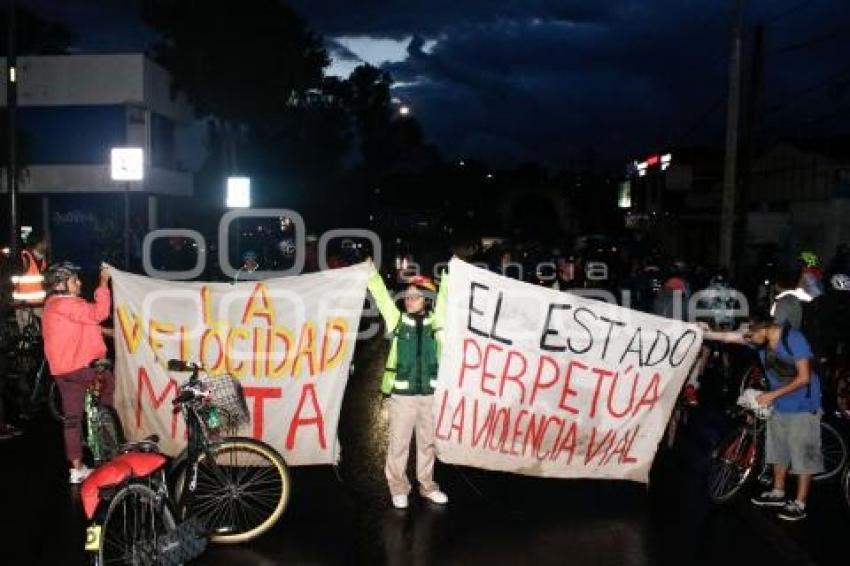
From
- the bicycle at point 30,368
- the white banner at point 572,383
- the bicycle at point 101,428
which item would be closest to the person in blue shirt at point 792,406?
the white banner at point 572,383

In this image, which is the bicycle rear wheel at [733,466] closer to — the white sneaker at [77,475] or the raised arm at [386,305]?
the raised arm at [386,305]

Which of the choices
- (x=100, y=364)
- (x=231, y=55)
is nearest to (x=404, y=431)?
(x=100, y=364)

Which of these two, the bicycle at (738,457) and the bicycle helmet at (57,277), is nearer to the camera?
the bicycle at (738,457)

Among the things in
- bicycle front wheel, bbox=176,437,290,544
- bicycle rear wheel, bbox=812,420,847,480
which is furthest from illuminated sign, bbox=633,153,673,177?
bicycle front wheel, bbox=176,437,290,544

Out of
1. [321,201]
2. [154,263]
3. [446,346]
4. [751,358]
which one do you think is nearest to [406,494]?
[446,346]

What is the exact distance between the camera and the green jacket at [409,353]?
6.91m

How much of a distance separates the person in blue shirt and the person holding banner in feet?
8.47

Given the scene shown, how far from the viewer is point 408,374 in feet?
22.7

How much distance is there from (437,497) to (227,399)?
204cm

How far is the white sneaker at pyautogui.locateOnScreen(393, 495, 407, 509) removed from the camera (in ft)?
23.0

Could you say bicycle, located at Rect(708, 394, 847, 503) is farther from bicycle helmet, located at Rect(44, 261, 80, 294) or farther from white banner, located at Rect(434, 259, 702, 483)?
bicycle helmet, located at Rect(44, 261, 80, 294)

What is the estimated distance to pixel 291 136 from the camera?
2159 inches

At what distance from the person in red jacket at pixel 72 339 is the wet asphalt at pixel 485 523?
688 mm

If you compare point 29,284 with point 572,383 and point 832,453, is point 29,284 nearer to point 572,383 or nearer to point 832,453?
point 572,383
